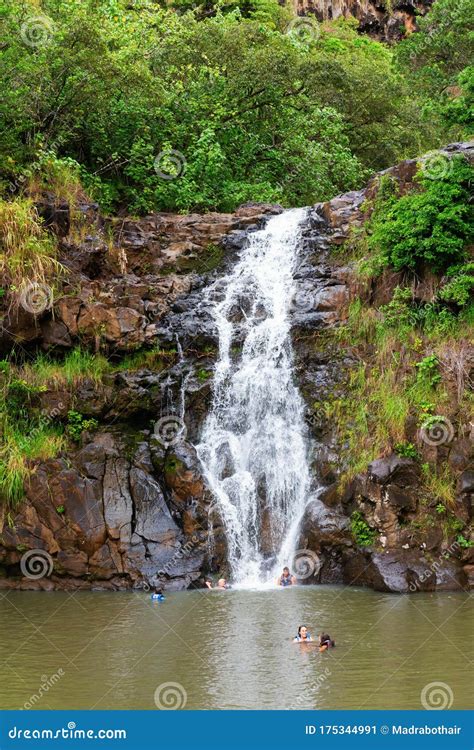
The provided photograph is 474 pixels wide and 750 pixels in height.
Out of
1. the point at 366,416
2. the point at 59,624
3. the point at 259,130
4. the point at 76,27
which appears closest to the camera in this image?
the point at 59,624

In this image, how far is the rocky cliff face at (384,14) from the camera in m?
51.0

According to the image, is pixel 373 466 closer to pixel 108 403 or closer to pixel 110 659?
pixel 108 403

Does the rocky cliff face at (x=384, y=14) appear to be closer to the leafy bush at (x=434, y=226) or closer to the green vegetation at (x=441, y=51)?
the green vegetation at (x=441, y=51)

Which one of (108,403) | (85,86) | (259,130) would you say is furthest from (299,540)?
(259,130)

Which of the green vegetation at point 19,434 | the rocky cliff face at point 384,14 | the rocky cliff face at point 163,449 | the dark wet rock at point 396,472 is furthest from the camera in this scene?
the rocky cliff face at point 384,14

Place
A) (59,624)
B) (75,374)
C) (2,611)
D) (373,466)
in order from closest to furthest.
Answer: (59,624)
(2,611)
(373,466)
(75,374)

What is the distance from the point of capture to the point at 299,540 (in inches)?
623

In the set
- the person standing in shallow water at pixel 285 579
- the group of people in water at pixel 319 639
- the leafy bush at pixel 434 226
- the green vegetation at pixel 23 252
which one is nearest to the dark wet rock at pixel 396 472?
the person standing in shallow water at pixel 285 579

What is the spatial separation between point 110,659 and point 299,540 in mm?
5942

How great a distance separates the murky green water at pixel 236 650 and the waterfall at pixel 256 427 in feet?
5.33

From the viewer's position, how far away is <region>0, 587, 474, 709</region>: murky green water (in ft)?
29.8

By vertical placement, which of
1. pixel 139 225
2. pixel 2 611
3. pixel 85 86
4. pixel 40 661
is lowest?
pixel 2 611

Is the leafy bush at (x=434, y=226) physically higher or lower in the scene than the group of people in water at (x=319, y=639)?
higher

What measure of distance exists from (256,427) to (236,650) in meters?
7.16
